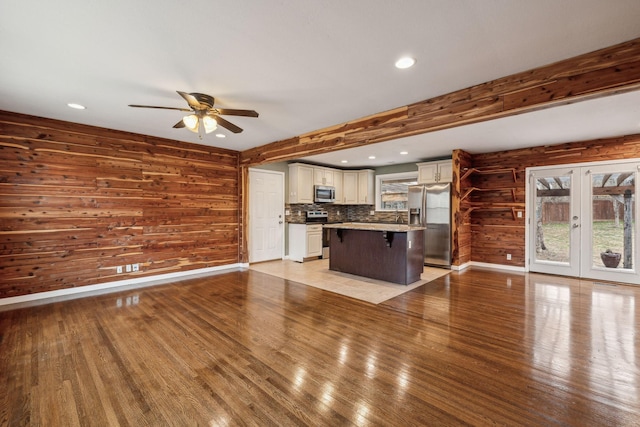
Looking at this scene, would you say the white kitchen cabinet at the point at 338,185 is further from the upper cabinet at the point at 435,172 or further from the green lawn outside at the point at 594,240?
the green lawn outside at the point at 594,240

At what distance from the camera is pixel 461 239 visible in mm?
5742

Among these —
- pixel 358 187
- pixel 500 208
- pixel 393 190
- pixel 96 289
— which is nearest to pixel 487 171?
pixel 500 208

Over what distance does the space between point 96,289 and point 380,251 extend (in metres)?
4.62

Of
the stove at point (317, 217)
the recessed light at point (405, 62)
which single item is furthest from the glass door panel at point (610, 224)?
the stove at point (317, 217)

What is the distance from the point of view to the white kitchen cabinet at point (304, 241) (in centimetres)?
664

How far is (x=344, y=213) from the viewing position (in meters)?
8.30

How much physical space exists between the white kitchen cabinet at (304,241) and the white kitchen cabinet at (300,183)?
706 mm

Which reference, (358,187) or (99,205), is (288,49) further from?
(358,187)

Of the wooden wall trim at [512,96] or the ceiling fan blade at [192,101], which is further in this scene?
the ceiling fan blade at [192,101]

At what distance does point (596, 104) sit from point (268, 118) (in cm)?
394

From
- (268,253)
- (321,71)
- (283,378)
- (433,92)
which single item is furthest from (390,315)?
(268,253)

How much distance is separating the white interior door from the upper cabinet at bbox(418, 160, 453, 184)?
3361 mm

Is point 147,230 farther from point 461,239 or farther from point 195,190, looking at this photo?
point 461,239

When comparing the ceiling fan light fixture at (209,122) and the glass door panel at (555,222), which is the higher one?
the ceiling fan light fixture at (209,122)
